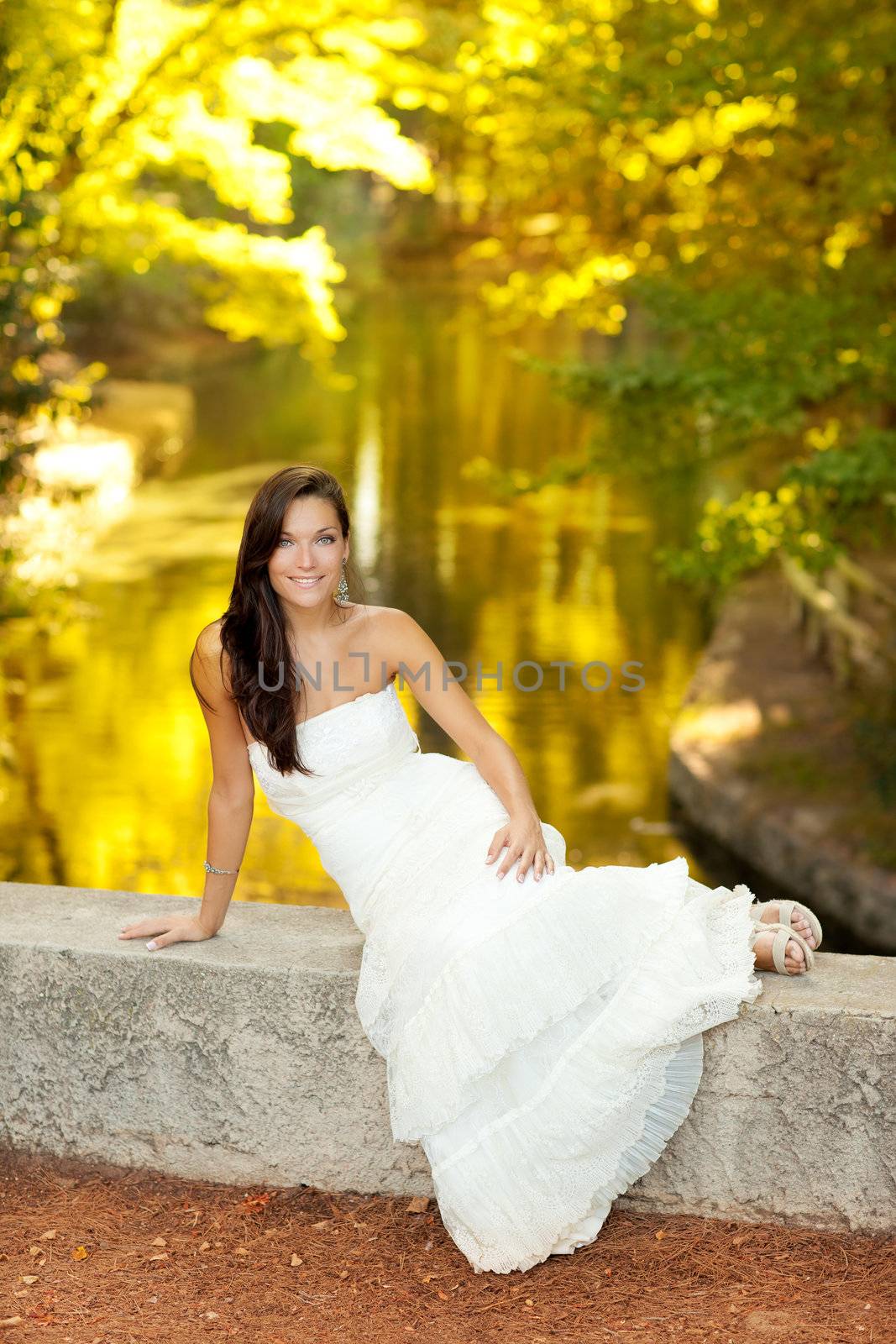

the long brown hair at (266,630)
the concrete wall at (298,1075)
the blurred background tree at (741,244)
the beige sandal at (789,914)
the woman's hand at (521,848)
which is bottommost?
the concrete wall at (298,1075)

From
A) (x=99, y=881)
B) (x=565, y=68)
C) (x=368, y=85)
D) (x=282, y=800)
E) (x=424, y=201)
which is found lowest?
(x=99, y=881)

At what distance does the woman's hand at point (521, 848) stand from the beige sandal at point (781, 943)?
445mm

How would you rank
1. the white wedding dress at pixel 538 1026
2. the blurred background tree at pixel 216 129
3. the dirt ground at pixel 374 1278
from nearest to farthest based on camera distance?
the dirt ground at pixel 374 1278 → the white wedding dress at pixel 538 1026 → the blurred background tree at pixel 216 129

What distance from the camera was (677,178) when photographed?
10422 mm

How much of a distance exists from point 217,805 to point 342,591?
0.53 metres

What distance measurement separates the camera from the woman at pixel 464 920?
277 centimetres

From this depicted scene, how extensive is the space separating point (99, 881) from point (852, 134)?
592cm

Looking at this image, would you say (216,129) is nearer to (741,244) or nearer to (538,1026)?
(741,244)

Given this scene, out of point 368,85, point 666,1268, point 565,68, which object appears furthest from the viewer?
point 368,85

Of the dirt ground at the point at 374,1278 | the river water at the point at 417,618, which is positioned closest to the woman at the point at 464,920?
the dirt ground at the point at 374,1278

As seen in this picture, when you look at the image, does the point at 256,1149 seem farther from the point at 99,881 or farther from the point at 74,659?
the point at 74,659

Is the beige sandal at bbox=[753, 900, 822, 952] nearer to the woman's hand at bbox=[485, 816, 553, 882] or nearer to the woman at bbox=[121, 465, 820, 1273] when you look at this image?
the woman at bbox=[121, 465, 820, 1273]

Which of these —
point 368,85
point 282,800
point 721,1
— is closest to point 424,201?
point 368,85

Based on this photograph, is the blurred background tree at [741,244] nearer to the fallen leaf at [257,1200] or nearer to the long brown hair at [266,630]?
the long brown hair at [266,630]
